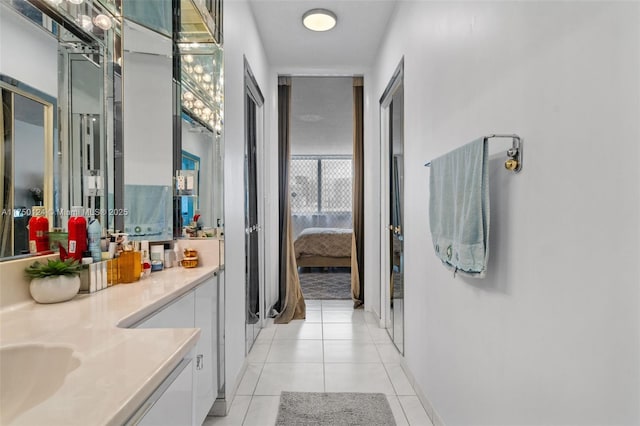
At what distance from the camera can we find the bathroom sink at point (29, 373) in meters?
0.79

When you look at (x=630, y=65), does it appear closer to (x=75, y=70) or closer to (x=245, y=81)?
(x=75, y=70)

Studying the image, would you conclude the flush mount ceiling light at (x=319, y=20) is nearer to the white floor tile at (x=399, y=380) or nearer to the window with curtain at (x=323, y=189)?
the white floor tile at (x=399, y=380)

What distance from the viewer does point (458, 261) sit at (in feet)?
4.41

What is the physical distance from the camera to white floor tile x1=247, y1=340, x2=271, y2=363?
2.67m

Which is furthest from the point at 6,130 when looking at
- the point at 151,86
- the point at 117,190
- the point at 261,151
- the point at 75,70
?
the point at 261,151

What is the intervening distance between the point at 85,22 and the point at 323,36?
2.13 meters

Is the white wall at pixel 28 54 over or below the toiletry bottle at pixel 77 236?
over

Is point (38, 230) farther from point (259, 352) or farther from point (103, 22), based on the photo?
point (259, 352)

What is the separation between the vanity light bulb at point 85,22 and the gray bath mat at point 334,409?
215 cm

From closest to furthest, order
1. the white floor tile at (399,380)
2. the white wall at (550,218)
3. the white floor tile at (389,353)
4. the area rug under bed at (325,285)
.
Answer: the white wall at (550,218) → the white floor tile at (399,380) → the white floor tile at (389,353) → the area rug under bed at (325,285)

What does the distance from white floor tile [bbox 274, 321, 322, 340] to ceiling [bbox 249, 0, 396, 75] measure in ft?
9.03

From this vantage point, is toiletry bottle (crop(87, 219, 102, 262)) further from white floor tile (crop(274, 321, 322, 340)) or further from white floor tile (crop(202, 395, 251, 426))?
white floor tile (crop(274, 321, 322, 340))

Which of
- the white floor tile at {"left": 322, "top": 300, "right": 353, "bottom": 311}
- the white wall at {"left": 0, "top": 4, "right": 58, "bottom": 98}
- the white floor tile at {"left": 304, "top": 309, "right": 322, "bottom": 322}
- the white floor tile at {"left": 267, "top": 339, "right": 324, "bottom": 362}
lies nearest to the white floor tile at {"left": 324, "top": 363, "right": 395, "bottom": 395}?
the white floor tile at {"left": 267, "top": 339, "right": 324, "bottom": 362}

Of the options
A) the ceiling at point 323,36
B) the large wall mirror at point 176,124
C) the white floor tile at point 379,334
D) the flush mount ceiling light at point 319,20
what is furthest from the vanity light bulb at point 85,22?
the white floor tile at point 379,334
